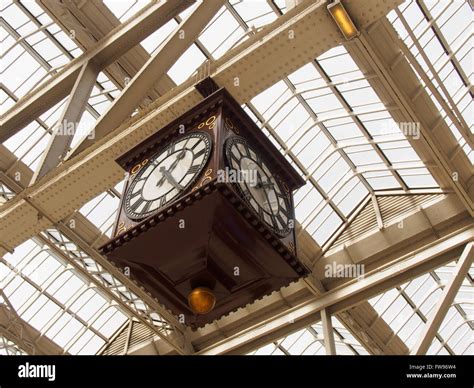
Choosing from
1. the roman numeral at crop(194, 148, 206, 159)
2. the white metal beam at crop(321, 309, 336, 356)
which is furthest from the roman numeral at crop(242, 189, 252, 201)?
the white metal beam at crop(321, 309, 336, 356)

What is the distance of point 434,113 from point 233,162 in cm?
1025

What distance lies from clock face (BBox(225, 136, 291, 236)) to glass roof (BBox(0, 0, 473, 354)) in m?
9.07

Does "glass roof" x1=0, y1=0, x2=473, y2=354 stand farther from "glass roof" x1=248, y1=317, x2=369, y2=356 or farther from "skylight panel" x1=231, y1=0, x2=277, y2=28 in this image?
"glass roof" x1=248, y1=317, x2=369, y2=356

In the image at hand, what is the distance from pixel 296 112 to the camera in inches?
819

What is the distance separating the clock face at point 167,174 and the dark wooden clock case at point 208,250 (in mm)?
141

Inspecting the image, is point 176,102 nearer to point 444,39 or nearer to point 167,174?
point 167,174

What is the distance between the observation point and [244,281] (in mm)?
8594

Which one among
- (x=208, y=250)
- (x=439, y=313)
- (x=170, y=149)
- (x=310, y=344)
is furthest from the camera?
(x=310, y=344)

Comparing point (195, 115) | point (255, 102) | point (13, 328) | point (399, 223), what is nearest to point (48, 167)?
point (195, 115)

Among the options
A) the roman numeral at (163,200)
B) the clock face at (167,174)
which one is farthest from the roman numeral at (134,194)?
the roman numeral at (163,200)

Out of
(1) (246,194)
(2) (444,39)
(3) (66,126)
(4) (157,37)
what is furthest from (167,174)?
(2) (444,39)

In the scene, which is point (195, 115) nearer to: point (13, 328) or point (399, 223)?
point (399, 223)

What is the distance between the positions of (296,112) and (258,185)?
1197cm

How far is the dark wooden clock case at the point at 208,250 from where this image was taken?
→ 26.9 feet
